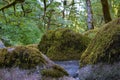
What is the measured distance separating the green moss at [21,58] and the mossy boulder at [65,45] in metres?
3.56

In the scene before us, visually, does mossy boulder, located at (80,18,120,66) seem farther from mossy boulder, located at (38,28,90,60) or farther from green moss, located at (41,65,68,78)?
mossy boulder, located at (38,28,90,60)

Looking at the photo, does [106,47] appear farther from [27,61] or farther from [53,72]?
[27,61]

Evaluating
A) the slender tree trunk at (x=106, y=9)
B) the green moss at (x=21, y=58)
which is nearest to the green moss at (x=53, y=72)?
the green moss at (x=21, y=58)

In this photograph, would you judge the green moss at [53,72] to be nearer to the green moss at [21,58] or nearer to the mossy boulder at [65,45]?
the green moss at [21,58]

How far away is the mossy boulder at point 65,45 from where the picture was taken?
7.59 metres

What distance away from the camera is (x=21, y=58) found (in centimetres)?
376

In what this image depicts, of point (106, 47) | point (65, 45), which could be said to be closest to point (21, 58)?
point (106, 47)

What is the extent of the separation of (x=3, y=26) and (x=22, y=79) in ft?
25.5

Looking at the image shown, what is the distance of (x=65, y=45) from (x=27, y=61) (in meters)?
4.08

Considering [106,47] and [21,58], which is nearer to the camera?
[21,58]

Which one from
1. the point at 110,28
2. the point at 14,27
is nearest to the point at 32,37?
the point at 14,27

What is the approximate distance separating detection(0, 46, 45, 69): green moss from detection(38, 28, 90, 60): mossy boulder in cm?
356

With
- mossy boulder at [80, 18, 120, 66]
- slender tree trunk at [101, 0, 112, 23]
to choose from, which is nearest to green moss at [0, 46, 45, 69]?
mossy boulder at [80, 18, 120, 66]

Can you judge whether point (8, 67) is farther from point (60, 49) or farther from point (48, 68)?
point (60, 49)
